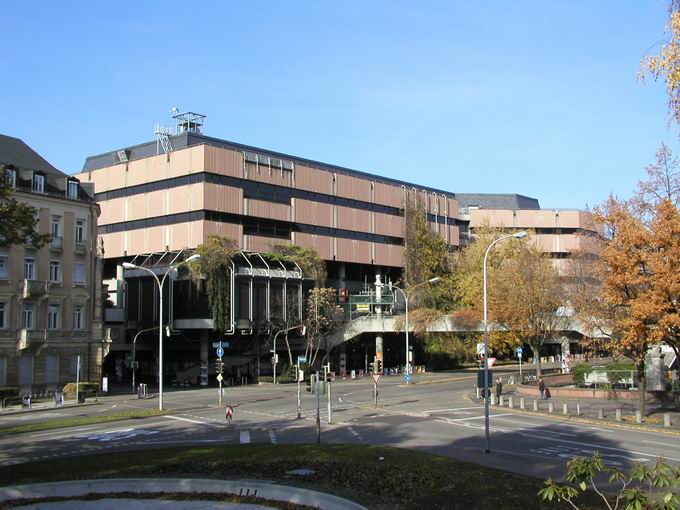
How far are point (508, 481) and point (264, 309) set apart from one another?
53.5 metres

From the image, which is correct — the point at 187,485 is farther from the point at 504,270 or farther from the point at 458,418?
the point at 504,270

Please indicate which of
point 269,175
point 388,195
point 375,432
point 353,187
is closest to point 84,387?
point 375,432

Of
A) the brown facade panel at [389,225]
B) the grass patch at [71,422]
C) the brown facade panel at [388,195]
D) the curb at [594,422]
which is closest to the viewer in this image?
the curb at [594,422]

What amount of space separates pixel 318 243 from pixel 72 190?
2937 cm

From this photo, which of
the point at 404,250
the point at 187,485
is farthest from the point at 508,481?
the point at 404,250

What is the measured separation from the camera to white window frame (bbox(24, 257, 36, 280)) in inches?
2132

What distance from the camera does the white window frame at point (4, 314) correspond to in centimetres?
5212

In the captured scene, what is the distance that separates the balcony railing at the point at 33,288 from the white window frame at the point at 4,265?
4.63ft

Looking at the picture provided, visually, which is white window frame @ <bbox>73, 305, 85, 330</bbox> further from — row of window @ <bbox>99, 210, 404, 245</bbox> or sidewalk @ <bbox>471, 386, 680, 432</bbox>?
sidewalk @ <bbox>471, 386, 680, 432</bbox>

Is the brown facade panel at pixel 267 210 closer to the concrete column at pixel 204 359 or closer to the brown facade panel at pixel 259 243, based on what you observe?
the brown facade panel at pixel 259 243

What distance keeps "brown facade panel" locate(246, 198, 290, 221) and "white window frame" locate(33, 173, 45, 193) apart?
21.8m

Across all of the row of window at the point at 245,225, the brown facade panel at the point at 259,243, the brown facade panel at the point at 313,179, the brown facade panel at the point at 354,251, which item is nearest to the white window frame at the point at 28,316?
the row of window at the point at 245,225

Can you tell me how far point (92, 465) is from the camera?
2022 centimetres

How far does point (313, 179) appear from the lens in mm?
80312
